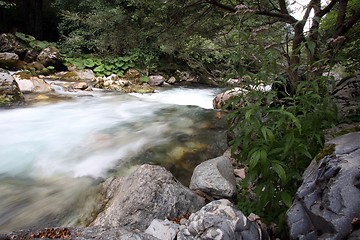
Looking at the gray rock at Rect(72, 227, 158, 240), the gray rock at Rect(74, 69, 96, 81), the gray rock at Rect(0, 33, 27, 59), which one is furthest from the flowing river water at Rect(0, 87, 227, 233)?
the gray rock at Rect(0, 33, 27, 59)

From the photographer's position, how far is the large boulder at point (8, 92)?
22.8 ft

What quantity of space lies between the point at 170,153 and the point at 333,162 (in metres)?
3.04

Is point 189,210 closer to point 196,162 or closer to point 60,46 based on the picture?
point 196,162

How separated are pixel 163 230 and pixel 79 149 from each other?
9.91 feet

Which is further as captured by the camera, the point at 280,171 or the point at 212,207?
the point at 212,207

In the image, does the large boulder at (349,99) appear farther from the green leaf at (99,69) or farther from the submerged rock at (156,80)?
the green leaf at (99,69)

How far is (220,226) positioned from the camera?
1.94 m

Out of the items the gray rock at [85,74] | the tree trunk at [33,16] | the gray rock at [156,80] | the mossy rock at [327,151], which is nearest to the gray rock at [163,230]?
the mossy rock at [327,151]

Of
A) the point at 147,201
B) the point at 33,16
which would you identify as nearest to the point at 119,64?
the point at 33,16

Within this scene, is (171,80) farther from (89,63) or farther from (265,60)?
(265,60)

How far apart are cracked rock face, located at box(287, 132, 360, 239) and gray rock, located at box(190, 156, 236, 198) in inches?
46.0

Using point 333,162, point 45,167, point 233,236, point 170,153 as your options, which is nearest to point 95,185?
point 45,167

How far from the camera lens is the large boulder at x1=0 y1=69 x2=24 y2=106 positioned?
273 inches

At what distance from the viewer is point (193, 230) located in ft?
6.68
